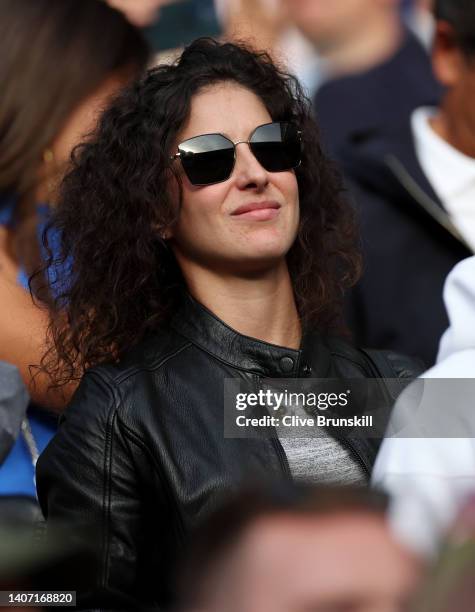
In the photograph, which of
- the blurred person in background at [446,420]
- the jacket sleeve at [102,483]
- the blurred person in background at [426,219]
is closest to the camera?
the blurred person in background at [446,420]

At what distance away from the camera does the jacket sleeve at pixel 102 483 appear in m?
2.75

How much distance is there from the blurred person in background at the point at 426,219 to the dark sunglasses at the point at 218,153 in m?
1.18

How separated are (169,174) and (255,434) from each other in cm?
66

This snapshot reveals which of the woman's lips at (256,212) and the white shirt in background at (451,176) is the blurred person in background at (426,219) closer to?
the white shirt in background at (451,176)

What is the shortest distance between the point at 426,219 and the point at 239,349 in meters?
1.47

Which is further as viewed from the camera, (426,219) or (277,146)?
(426,219)

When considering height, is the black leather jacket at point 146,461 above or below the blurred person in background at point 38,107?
below

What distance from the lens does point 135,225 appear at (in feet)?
10.3

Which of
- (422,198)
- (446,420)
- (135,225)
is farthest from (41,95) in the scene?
(446,420)

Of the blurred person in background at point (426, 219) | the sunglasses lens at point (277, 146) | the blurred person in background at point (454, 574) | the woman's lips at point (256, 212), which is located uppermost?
the blurred person in background at point (454, 574)

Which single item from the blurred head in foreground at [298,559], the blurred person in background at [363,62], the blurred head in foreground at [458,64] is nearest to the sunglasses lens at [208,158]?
the blurred head in foreground at [458,64]

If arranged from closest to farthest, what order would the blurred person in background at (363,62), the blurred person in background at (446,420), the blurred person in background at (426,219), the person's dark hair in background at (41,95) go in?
1. the blurred person in background at (446,420)
2. the person's dark hair in background at (41,95)
3. the blurred person in background at (426,219)
4. the blurred person in background at (363,62)

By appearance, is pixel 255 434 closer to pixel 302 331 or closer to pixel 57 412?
pixel 302 331

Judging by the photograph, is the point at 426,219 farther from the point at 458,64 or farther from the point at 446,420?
the point at 446,420
